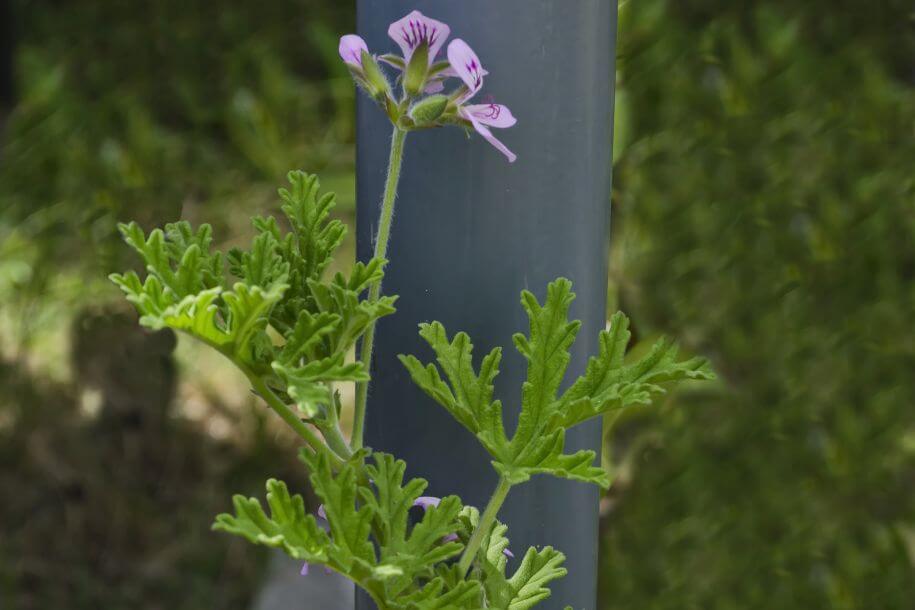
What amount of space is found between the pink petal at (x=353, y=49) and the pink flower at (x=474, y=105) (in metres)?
0.07

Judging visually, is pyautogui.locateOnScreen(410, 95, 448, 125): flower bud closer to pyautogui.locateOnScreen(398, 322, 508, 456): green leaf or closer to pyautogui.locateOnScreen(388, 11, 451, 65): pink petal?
pyautogui.locateOnScreen(388, 11, 451, 65): pink petal

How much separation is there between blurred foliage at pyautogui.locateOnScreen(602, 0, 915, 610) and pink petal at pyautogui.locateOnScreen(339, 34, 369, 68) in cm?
103

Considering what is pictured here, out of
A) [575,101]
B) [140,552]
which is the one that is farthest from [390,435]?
[140,552]

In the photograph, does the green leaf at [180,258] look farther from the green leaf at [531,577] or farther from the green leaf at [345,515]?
the green leaf at [531,577]

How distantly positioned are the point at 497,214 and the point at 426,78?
0.11 meters

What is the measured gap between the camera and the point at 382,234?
32.2 inches


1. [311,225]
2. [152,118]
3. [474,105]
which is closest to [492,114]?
[474,105]

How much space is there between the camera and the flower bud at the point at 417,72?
79cm

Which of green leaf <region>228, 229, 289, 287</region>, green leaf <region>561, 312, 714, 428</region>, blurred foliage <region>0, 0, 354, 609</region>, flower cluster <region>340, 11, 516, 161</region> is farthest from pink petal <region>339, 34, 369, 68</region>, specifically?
blurred foliage <region>0, 0, 354, 609</region>

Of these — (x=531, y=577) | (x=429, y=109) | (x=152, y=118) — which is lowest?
(x=531, y=577)

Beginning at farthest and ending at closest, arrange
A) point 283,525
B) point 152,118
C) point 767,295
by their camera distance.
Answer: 1. point 152,118
2. point 767,295
3. point 283,525

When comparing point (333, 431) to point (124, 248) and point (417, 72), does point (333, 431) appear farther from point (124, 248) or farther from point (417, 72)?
point (124, 248)

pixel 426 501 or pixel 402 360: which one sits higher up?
pixel 402 360

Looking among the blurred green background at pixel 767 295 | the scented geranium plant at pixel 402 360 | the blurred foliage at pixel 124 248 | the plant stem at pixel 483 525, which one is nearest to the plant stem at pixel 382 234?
the scented geranium plant at pixel 402 360
